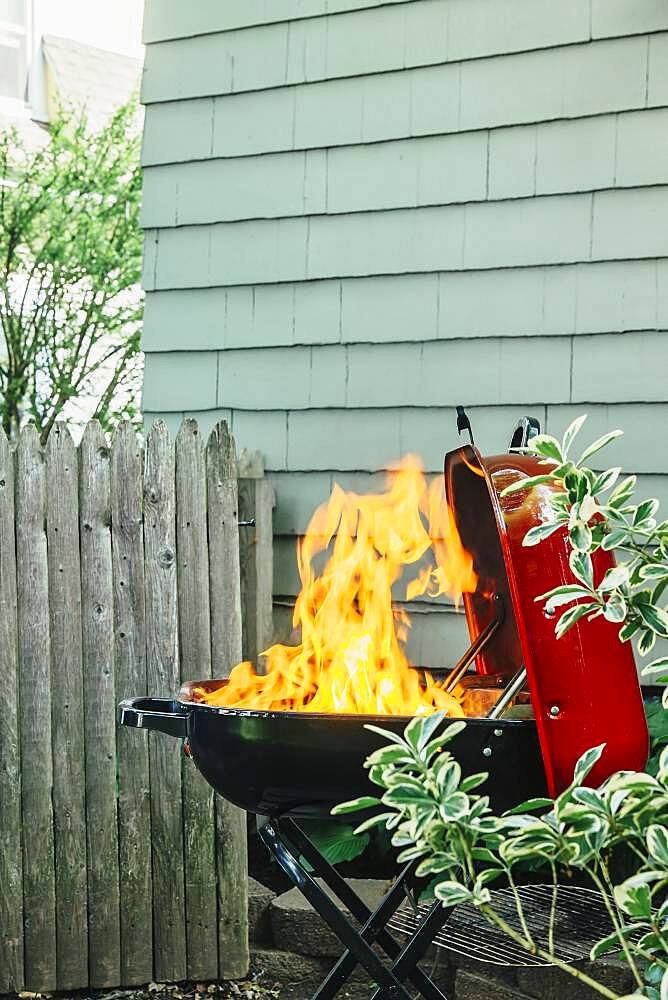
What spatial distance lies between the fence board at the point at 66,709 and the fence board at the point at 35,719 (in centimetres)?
2

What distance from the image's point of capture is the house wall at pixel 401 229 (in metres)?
3.70

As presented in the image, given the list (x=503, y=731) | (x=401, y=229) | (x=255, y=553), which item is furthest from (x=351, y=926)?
(x=401, y=229)

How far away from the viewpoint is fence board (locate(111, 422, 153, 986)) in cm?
360

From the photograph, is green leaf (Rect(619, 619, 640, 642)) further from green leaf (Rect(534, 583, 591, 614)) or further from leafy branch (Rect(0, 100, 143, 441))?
leafy branch (Rect(0, 100, 143, 441))

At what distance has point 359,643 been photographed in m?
2.57

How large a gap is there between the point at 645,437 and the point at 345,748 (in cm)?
186

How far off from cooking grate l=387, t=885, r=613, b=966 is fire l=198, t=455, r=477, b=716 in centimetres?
54

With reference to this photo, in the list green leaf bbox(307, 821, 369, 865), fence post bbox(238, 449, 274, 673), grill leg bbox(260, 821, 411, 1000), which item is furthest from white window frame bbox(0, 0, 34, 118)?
grill leg bbox(260, 821, 411, 1000)

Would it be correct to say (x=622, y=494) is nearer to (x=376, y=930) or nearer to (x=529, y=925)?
(x=376, y=930)

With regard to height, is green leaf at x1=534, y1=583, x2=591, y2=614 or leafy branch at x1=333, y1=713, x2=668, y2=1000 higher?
green leaf at x1=534, y1=583, x2=591, y2=614

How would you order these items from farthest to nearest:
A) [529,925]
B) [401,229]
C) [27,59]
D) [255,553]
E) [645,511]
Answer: [27,59] < [255,553] < [401,229] < [529,925] < [645,511]

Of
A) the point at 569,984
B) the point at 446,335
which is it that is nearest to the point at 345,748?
the point at 569,984

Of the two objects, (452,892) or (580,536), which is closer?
(452,892)

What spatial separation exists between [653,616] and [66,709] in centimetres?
215
